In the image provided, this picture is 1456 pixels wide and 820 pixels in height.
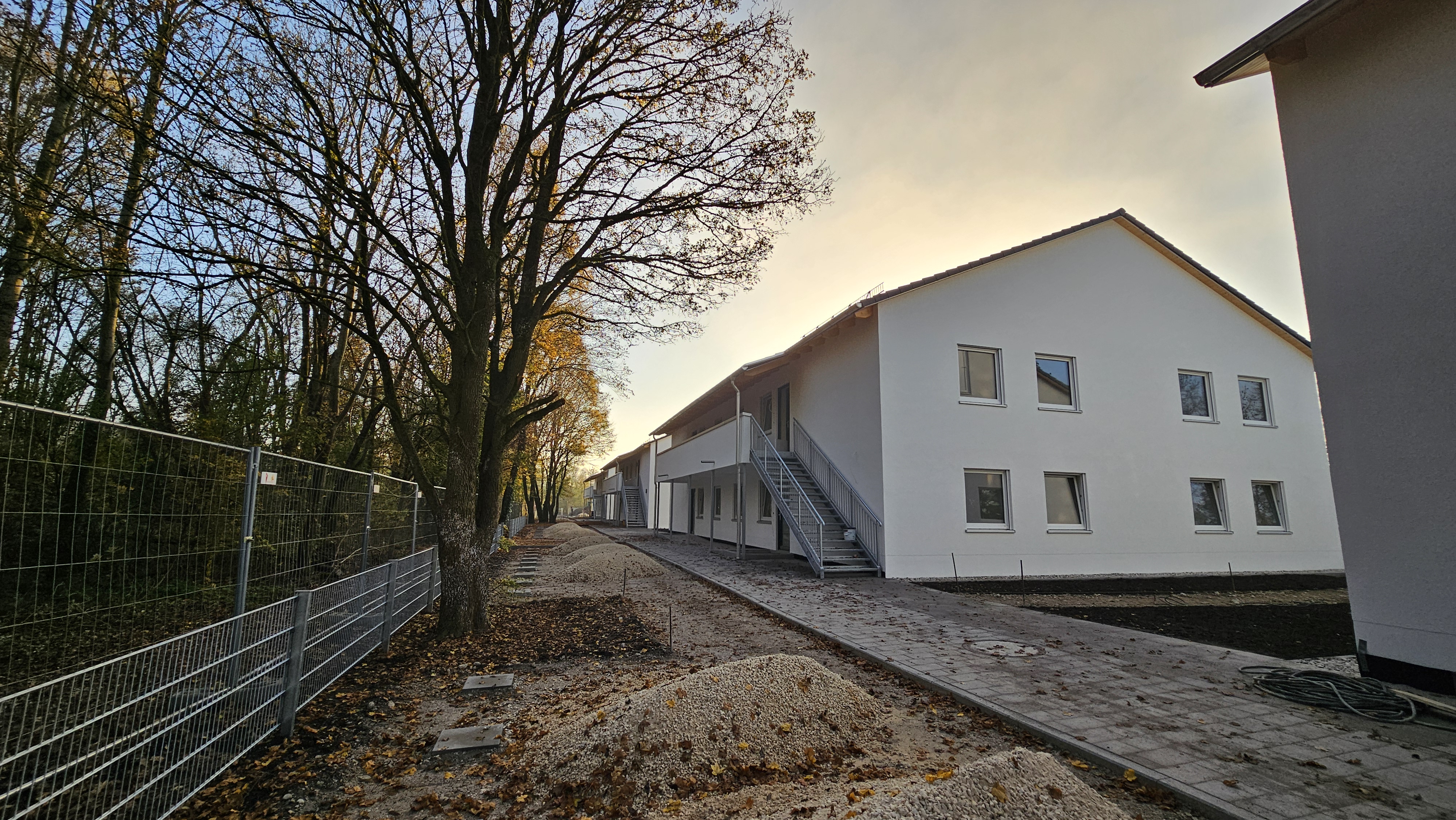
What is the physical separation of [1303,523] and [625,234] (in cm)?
1795

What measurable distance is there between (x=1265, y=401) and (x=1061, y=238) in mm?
7223

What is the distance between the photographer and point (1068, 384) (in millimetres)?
14703

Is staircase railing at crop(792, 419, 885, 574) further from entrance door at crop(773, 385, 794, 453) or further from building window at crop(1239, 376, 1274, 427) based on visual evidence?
building window at crop(1239, 376, 1274, 427)

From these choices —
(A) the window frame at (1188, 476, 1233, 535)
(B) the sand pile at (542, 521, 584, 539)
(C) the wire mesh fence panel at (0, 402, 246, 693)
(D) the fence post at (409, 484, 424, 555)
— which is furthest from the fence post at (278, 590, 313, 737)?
(B) the sand pile at (542, 521, 584, 539)

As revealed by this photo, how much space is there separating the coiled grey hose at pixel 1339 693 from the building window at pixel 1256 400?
13507 mm

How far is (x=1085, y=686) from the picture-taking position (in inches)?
209

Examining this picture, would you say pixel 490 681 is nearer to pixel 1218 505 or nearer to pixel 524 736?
pixel 524 736

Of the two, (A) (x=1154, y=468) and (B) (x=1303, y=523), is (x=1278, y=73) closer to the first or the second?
(A) (x=1154, y=468)

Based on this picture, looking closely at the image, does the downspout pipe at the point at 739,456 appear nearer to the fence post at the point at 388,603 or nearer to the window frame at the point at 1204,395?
the fence post at the point at 388,603

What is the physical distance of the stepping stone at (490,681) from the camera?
17.8ft

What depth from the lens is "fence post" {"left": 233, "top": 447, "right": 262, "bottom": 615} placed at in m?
4.39

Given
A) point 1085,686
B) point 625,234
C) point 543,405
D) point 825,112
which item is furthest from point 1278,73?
point 543,405

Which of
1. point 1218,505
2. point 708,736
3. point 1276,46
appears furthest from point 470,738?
point 1218,505

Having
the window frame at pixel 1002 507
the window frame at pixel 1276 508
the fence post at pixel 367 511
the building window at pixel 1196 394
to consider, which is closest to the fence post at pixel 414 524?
the fence post at pixel 367 511
